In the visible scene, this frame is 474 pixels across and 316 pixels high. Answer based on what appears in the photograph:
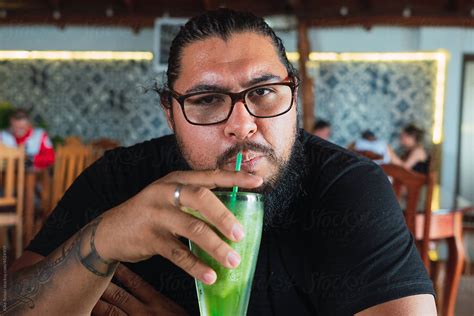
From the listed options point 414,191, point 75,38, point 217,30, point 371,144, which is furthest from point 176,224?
point 75,38

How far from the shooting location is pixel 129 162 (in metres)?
1.92

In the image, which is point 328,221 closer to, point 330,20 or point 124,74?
point 330,20

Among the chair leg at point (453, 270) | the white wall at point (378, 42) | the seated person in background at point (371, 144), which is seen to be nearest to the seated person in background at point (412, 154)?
the seated person in background at point (371, 144)

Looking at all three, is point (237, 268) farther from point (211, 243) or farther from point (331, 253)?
point (331, 253)

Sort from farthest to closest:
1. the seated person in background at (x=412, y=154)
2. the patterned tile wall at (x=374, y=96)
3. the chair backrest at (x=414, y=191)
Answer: the patterned tile wall at (x=374, y=96) → the seated person in background at (x=412, y=154) → the chair backrest at (x=414, y=191)

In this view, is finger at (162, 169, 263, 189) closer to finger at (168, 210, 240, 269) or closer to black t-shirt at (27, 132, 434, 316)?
finger at (168, 210, 240, 269)

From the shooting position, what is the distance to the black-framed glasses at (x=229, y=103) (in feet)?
4.82

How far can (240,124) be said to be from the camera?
1419mm

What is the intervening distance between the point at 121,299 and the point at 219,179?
23.6 inches

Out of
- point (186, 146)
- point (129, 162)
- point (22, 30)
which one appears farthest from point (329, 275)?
point (22, 30)

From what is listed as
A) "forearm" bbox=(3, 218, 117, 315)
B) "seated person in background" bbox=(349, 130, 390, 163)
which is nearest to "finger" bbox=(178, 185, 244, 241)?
"forearm" bbox=(3, 218, 117, 315)

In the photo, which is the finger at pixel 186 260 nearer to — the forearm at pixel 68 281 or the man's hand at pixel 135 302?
the forearm at pixel 68 281

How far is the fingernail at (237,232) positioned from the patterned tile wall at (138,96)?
908 cm

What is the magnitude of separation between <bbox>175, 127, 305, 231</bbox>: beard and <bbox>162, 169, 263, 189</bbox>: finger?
372mm
